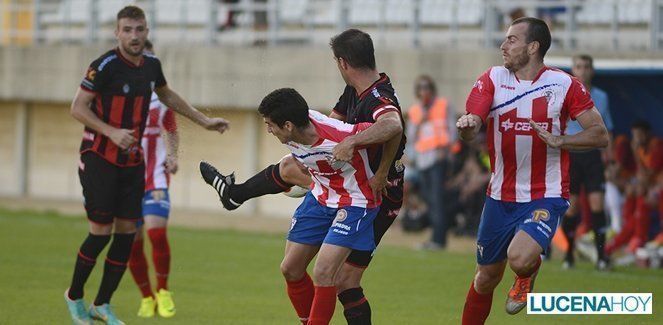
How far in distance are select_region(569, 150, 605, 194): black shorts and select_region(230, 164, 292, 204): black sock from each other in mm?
6018

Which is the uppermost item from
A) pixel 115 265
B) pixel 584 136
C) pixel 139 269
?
pixel 584 136

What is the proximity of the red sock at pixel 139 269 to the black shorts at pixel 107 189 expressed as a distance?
2.96 feet

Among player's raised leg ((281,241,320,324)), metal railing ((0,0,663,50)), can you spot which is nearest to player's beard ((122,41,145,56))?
A: player's raised leg ((281,241,320,324))

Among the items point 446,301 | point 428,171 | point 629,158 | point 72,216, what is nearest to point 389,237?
point 428,171

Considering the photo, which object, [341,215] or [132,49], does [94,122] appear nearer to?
[132,49]

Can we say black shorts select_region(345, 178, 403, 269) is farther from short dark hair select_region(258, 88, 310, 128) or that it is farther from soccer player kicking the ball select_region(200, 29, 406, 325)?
short dark hair select_region(258, 88, 310, 128)

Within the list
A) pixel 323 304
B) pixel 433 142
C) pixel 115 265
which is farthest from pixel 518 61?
pixel 433 142

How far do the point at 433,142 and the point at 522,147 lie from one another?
9.10 metres

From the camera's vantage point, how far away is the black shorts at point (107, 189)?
10484 mm

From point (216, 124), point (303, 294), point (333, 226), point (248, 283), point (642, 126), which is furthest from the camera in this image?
point (642, 126)

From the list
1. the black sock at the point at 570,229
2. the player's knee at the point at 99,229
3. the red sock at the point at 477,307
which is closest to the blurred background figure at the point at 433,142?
the black sock at the point at 570,229

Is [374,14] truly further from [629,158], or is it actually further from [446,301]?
[446,301]

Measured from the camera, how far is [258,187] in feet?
31.9

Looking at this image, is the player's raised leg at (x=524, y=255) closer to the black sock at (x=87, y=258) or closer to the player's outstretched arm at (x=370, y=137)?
the player's outstretched arm at (x=370, y=137)
